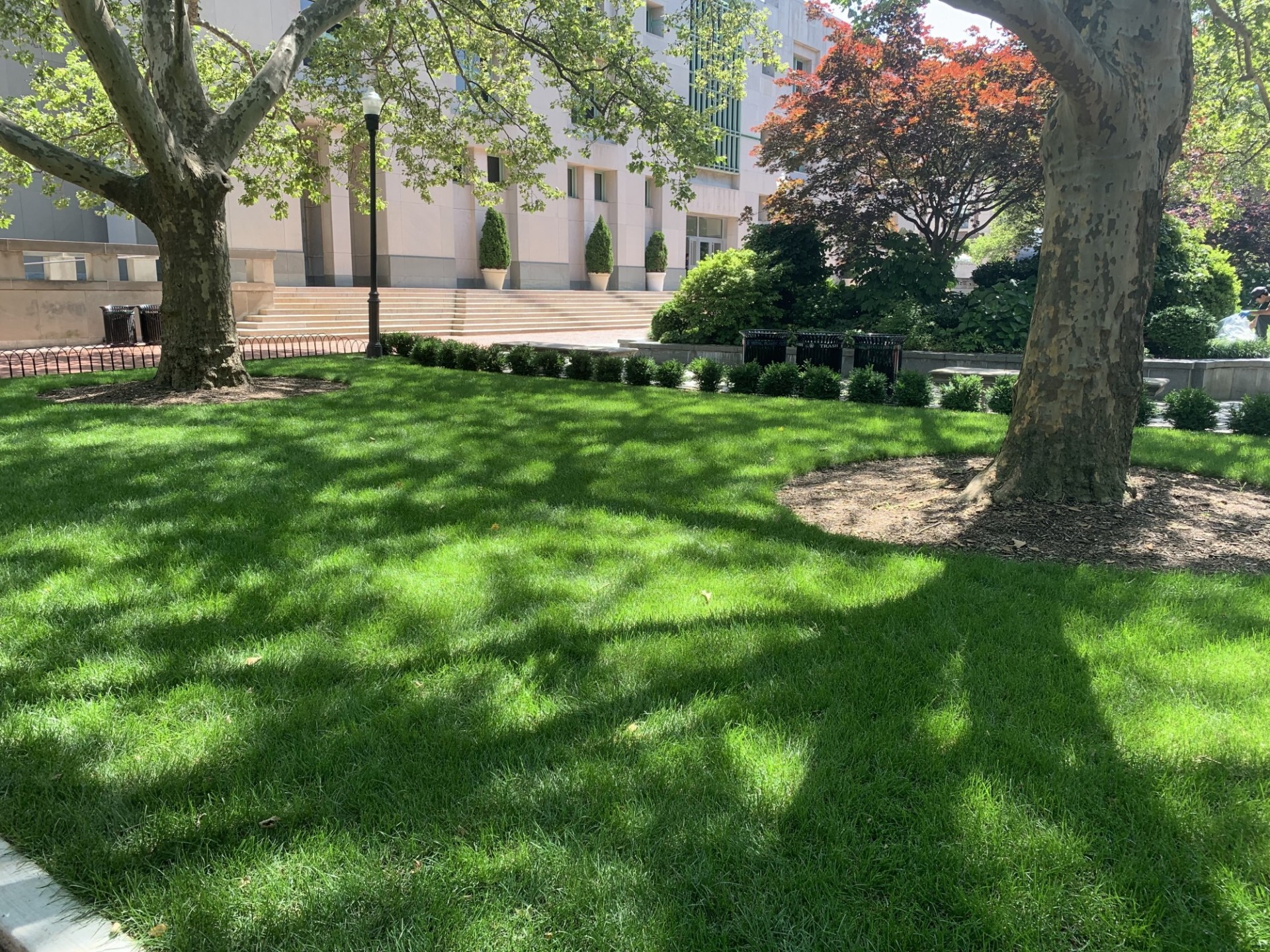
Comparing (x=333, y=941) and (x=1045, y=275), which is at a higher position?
(x=1045, y=275)

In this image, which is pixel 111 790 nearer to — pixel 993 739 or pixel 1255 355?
pixel 993 739

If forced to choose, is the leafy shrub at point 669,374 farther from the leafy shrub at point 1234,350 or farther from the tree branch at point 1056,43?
the leafy shrub at point 1234,350

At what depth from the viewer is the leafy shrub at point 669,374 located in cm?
1335

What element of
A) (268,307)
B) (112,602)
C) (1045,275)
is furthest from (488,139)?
(112,602)

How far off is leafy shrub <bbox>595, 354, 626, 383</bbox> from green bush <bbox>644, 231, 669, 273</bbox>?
25429 mm

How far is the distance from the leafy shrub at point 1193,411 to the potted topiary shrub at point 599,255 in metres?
27.3

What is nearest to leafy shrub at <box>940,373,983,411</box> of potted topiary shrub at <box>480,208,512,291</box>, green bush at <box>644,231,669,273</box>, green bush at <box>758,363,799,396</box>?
green bush at <box>758,363,799,396</box>

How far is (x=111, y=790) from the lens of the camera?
2.68m

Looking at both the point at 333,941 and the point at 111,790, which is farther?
the point at 111,790

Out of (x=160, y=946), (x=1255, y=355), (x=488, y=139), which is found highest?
(x=488, y=139)

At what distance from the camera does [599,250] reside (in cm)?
3497

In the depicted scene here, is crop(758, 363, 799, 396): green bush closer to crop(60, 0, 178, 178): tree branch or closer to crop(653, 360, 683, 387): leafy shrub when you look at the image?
crop(653, 360, 683, 387): leafy shrub

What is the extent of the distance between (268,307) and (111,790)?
21.3 m

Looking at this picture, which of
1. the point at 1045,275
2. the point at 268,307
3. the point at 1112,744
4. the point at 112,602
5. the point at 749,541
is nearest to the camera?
the point at 1112,744
